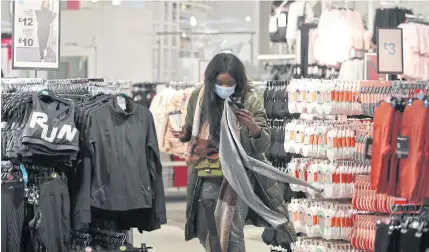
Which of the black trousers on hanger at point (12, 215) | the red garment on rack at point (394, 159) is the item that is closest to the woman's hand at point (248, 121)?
the red garment on rack at point (394, 159)

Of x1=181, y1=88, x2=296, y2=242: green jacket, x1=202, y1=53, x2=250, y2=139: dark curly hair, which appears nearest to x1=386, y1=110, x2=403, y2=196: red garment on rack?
x1=181, y1=88, x2=296, y2=242: green jacket

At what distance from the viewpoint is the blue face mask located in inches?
248

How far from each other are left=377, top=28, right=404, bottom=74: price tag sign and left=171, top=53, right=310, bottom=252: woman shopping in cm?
136

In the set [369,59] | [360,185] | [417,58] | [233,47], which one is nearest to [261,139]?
[360,185]

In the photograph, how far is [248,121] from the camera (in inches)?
243

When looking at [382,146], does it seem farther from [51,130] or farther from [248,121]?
[51,130]

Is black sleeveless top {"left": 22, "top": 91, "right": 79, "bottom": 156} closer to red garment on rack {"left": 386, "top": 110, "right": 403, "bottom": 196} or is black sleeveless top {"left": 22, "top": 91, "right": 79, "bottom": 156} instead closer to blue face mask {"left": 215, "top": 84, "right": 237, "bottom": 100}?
blue face mask {"left": 215, "top": 84, "right": 237, "bottom": 100}

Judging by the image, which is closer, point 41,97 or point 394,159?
point 394,159

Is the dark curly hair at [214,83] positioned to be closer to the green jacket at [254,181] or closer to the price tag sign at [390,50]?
the green jacket at [254,181]

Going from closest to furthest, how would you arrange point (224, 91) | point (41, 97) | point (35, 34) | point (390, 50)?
point (41, 97) < point (224, 91) < point (35, 34) < point (390, 50)

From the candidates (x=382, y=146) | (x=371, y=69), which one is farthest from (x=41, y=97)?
(x=371, y=69)

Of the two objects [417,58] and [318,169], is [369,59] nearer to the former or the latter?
[417,58]

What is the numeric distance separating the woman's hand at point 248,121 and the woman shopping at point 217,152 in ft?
0.09

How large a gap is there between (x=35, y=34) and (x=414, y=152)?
9.81 feet
